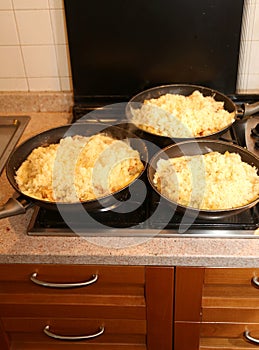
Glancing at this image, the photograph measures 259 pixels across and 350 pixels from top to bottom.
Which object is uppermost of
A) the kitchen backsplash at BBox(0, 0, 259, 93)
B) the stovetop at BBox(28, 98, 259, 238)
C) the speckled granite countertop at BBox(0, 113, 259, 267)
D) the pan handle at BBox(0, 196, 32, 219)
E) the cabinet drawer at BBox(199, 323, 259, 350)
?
the kitchen backsplash at BBox(0, 0, 259, 93)

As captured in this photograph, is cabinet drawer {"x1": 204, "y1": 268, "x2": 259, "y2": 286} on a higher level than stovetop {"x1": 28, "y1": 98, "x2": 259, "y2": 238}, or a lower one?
lower

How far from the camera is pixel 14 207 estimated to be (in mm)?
982

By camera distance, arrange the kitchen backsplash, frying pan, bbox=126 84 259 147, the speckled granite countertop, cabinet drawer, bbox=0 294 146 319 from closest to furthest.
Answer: the speckled granite countertop < cabinet drawer, bbox=0 294 146 319 < frying pan, bbox=126 84 259 147 < the kitchen backsplash

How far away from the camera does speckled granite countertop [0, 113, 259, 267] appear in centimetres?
97

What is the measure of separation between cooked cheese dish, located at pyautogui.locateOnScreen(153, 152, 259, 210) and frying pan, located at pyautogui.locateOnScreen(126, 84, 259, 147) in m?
0.08

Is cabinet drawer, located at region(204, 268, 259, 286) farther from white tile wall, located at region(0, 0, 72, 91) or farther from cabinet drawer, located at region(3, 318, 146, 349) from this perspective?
white tile wall, located at region(0, 0, 72, 91)

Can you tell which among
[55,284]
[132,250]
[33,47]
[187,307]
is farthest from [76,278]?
[33,47]

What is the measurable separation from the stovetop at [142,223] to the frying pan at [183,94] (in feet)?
0.61

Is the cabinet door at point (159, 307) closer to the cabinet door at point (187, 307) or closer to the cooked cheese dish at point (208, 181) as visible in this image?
the cabinet door at point (187, 307)

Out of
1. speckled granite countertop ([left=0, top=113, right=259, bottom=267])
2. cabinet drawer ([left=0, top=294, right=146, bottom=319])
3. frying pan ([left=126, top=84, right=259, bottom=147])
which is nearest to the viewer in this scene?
speckled granite countertop ([left=0, top=113, right=259, bottom=267])

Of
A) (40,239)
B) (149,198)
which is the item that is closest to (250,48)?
(149,198)

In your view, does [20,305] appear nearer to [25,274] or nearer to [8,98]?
[25,274]

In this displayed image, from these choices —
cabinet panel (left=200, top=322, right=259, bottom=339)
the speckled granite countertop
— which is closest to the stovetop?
the speckled granite countertop

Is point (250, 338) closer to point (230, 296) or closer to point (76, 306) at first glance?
point (230, 296)
